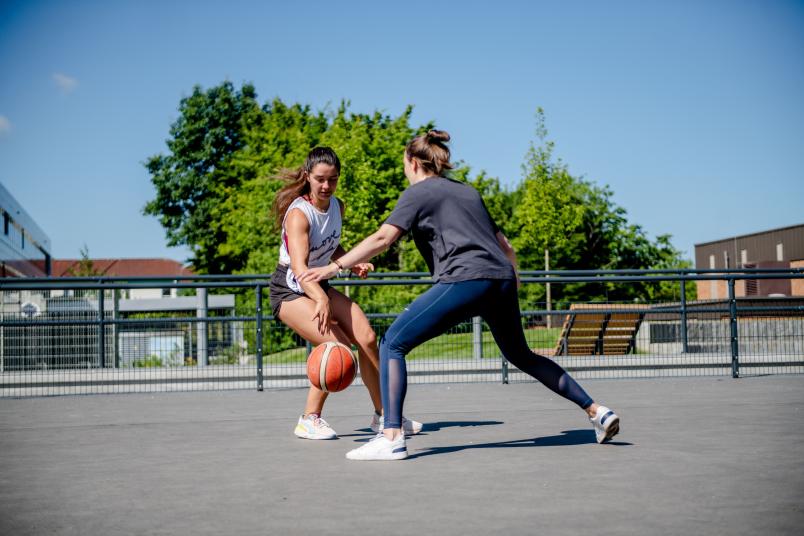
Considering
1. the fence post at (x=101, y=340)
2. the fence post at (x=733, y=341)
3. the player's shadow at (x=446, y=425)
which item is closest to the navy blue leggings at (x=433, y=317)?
the player's shadow at (x=446, y=425)

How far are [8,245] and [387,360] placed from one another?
35.9m

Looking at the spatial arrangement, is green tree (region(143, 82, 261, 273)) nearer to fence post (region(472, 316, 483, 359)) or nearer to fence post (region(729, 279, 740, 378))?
fence post (region(472, 316, 483, 359))

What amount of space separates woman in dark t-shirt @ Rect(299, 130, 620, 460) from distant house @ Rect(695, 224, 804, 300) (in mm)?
38681

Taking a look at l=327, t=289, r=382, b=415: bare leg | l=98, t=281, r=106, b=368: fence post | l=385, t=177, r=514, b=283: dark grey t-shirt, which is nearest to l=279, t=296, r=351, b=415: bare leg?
l=327, t=289, r=382, b=415: bare leg

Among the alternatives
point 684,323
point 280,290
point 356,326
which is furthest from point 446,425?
point 684,323

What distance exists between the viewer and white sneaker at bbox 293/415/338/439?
6.04 meters

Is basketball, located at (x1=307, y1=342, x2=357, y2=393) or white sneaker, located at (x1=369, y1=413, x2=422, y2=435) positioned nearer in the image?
basketball, located at (x1=307, y1=342, x2=357, y2=393)

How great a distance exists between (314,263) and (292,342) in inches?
193

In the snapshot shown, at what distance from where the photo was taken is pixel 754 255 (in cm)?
5403

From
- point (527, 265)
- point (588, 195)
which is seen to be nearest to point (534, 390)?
point (527, 265)

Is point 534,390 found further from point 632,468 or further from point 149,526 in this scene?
point 149,526

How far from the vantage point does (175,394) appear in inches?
404

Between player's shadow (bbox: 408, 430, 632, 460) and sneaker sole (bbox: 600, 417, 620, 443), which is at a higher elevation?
sneaker sole (bbox: 600, 417, 620, 443)

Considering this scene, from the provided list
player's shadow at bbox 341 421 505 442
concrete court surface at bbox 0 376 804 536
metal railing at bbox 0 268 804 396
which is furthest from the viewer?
metal railing at bbox 0 268 804 396
